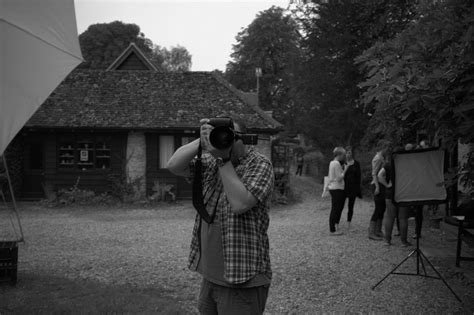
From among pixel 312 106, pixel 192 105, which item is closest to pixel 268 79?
pixel 312 106

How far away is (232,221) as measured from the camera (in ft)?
8.42

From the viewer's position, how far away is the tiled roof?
53.6ft

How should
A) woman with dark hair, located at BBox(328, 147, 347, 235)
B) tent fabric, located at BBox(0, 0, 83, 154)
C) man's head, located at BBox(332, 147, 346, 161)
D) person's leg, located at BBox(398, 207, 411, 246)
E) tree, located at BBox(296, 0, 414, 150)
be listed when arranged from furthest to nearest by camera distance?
tree, located at BBox(296, 0, 414, 150), man's head, located at BBox(332, 147, 346, 161), woman with dark hair, located at BBox(328, 147, 347, 235), person's leg, located at BBox(398, 207, 411, 246), tent fabric, located at BBox(0, 0, 83, 154)

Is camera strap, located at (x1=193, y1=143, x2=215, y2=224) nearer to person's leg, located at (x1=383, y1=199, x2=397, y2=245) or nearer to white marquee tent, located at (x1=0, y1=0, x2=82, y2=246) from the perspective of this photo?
white marquee tent, located at (x1=0, y1=0, x2=82, y2=246)

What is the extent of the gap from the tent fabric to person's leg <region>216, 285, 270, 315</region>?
9.87 feet

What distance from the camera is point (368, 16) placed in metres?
14.0

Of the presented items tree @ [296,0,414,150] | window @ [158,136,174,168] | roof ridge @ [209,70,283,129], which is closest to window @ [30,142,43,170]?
window @ [158,136,174,168]

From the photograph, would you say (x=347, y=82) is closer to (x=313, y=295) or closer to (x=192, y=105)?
(x=192, y=105)

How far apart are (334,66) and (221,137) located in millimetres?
15695

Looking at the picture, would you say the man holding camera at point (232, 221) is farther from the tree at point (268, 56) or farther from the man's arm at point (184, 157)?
the tree at point (268, 56)

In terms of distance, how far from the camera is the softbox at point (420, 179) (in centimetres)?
532

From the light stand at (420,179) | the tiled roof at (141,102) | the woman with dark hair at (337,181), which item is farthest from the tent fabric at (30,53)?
the tiled roof at (141,102)

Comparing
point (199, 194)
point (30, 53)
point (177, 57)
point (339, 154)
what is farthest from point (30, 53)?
point (177, 57)

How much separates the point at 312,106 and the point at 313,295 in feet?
Answer: 46.8
